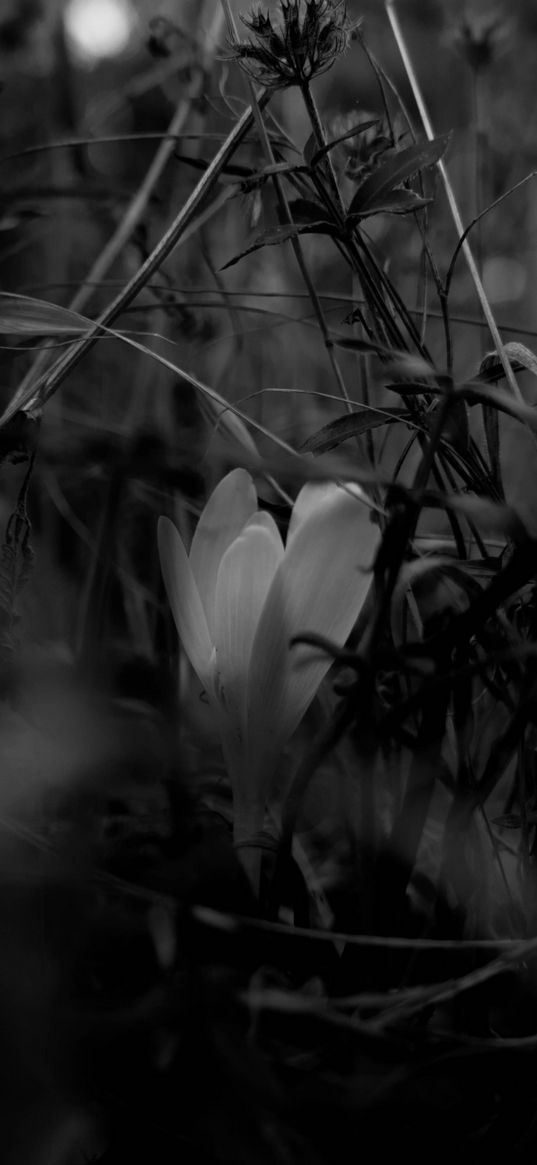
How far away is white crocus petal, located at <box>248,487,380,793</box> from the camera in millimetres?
215

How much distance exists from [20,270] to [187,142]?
0.19 m

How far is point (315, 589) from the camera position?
216mm

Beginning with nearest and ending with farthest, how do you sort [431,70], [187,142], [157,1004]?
[157,1004] → [187,142] → [431,70]

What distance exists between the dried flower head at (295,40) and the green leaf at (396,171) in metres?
0.03

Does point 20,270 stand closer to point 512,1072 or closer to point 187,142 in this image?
point 187,142

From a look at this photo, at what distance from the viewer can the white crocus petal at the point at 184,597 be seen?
23 centimetres

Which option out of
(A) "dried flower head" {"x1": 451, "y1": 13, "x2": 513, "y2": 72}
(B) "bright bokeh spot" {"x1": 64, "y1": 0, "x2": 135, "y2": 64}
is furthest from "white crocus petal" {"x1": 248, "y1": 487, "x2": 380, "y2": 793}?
(B) "bright bokeh spot" {"x1": 64, "y1": 0, "x2": 135, "y2": 64}

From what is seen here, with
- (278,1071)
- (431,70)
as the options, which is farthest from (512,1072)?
(431,70)

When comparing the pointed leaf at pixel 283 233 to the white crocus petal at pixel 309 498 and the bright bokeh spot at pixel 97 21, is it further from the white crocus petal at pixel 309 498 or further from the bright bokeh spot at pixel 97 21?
the bright bokeh spot at pixel 97 21

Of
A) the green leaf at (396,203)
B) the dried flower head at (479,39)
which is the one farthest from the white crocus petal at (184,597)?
the dried flower head at (479,39)

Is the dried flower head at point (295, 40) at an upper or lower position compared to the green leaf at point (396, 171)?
upper

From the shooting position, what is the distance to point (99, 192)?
0.45 m

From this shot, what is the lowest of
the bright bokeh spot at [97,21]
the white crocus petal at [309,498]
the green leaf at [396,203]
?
the white crocus petal at [309,498]

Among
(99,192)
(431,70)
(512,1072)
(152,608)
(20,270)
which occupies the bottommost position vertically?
(512,1072)
